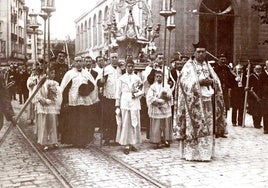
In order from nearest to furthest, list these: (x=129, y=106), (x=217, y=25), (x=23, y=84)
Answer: (x=129, y=106)
(x=23, y=84)
(x=217, y=25)

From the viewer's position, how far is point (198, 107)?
8.68m

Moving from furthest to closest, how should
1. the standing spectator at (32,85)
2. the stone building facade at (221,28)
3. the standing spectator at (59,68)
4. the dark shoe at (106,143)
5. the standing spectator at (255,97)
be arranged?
the stone building facade at (221,28)
the standing spectator at (32,85)
the standing spectator at (255,97)
the standing spectator at (59,68)
the dark shoe at (106,143)

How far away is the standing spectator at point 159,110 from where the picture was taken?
10.0 m

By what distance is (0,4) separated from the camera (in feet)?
174

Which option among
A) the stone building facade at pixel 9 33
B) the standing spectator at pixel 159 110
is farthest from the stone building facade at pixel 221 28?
the stone building facade at pixel 9 33

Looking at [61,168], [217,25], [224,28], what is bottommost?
[61,168]

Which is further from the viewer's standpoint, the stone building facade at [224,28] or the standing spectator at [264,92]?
the stone building facade at [224,28]

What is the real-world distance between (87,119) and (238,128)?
5.27 metres

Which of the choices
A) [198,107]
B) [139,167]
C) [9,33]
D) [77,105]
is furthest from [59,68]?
[9,33]

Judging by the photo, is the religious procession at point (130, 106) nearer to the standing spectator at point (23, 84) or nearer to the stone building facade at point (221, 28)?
the standing spectator at point (23, 84)

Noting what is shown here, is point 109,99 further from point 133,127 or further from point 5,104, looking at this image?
point 5,104

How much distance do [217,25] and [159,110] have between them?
16.9 metres

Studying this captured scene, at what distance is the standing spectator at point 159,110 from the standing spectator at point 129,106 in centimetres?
56

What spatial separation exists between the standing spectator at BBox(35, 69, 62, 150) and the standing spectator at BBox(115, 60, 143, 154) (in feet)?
4.58
